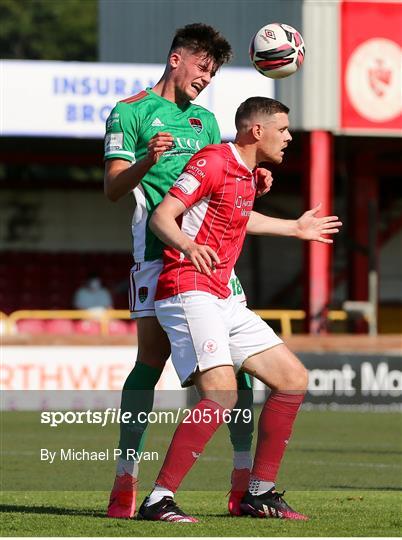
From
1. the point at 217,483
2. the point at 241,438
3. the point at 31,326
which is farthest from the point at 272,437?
the point at 31,326

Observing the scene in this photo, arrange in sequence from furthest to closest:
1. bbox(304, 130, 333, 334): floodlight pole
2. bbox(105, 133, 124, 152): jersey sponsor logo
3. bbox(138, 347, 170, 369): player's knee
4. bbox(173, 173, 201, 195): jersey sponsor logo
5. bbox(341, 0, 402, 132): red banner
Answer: bbox(304, 130, 333, 334): floodlight pole → bbox(341, 0, 402, 132): red banner → bbox(138, 347, 170, 369): player's knee → bbox(105, 133, 124, 152): jersey sponsor logo → bbox(173, 173, 201, 195): jersey sponsor logo

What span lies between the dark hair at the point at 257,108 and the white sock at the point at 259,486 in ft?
5.54

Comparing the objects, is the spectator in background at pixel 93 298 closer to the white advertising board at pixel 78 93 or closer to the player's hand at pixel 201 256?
the white advertising board at pixel 78 93

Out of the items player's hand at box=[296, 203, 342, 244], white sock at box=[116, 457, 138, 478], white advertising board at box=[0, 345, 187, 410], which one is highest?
player's hand at box=[296, 203, 342, 244]

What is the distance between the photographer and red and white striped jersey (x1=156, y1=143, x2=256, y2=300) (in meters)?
6.40

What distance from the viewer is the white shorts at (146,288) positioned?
21.9ft

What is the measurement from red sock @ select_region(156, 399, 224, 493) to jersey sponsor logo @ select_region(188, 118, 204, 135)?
1454mm

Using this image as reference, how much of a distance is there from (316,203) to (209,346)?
15.5 m

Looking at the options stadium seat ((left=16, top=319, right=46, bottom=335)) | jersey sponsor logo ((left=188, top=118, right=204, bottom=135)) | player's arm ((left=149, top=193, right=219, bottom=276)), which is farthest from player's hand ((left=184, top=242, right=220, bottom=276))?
stadium seat ((left=16, top=319, right=46, bottom=335))

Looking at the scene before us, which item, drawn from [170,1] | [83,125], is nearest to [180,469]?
[83,125]

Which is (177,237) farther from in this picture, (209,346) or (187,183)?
(209,346)

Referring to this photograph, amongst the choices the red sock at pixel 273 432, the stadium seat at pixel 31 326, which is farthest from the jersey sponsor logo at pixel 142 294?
the stadium seat at pixel 31 326

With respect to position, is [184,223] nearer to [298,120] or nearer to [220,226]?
[220,226]

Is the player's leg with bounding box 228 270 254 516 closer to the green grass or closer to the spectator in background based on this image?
the green grass
